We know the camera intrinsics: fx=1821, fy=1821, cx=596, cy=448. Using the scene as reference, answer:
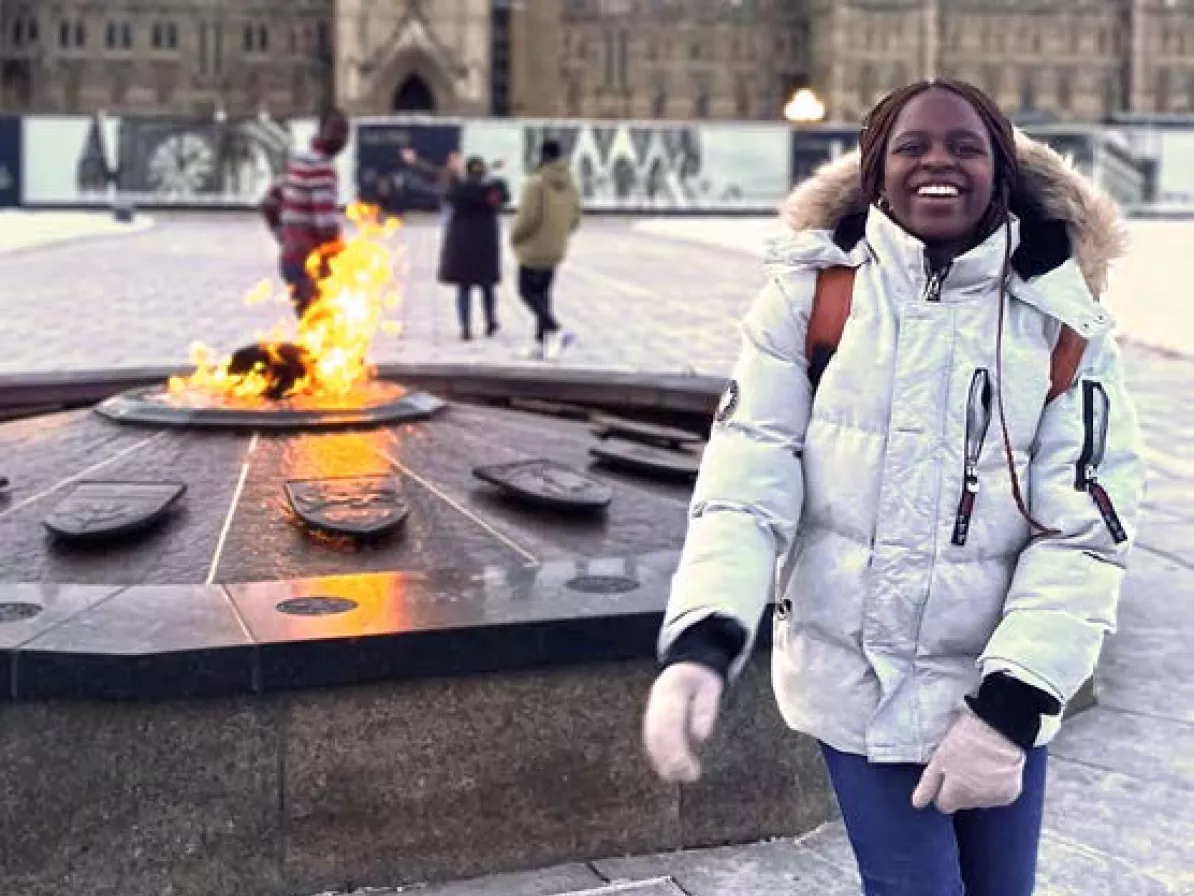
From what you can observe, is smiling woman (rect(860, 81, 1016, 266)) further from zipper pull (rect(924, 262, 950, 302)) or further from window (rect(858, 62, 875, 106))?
window (rect(858, 62, 875, 106))

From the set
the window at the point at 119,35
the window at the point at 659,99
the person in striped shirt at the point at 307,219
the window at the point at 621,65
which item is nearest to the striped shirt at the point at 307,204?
the person in striped shirt at the point at 307,219

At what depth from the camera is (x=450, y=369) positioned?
28.7ft

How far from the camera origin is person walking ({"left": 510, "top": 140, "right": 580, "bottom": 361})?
14266 mm

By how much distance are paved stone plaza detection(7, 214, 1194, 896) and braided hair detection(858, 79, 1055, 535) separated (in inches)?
71.0

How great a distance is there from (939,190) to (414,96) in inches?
2660

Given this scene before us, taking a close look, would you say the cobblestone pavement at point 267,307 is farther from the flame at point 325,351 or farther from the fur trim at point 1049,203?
the fur trim at point 1049,203

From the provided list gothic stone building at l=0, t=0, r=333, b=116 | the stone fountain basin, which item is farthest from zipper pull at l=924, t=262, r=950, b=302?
gothic stone building at l=0, t=0, r=333, b=116

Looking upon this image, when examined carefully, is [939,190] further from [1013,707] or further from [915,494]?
[1013,707]

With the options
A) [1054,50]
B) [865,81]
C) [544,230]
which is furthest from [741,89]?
[544,230]

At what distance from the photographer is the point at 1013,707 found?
2.27 metres

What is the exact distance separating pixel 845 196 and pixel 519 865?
1908 mm

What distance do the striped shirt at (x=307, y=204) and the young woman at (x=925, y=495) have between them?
29.3 ft

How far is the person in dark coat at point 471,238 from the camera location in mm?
15602

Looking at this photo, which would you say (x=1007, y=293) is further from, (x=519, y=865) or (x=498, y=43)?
(x=498, y=43)
